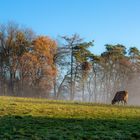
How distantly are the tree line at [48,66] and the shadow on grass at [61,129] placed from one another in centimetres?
5867

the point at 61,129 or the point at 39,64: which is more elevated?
the point at 39,64

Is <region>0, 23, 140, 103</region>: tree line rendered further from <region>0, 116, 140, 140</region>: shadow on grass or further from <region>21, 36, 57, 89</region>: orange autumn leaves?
<region>0, 116, 140, 140</region>: shadow on grass

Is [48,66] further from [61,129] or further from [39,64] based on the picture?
[61,129]

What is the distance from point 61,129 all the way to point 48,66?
2468 inches

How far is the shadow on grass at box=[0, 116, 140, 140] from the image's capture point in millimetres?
13919

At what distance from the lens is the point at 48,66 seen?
78.1 m

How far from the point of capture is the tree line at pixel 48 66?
255 ft

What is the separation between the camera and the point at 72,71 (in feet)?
273

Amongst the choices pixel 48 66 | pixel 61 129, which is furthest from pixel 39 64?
pixel 61 129

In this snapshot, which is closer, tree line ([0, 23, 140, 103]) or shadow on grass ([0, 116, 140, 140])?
shadow on grass ([0, 116, 140, 140])

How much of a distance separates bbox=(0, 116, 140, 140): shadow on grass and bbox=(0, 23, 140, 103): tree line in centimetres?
5867

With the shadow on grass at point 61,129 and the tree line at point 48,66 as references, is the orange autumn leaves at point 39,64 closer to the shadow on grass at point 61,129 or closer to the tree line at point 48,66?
the tree line at point 48,66

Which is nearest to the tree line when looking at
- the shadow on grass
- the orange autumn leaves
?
the orange autumn leaves

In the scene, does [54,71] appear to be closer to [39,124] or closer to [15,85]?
[15,85]
